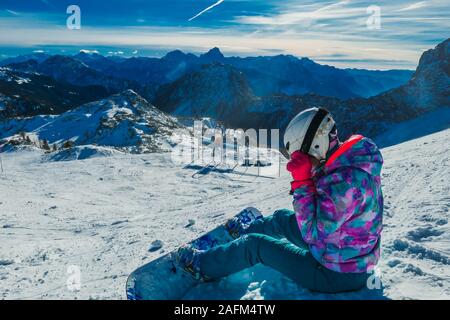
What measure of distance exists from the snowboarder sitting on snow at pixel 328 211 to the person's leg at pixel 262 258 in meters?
0.01

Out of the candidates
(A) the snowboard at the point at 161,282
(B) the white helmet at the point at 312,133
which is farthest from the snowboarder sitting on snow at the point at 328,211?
(A) the snowboard at the point at 161,282

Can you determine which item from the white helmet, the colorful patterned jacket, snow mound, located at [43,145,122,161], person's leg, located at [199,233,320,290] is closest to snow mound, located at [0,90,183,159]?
snow mound, located at [43,145,122,161]

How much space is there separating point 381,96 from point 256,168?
16631cm

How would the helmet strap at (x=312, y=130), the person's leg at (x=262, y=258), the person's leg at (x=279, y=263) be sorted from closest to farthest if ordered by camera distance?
the helmet strap at (x=312, y=130)
the person's leg at (x=279, y=263)
the person's leg at (x=262, y=258)

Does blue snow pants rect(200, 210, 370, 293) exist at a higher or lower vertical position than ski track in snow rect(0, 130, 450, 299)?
higher

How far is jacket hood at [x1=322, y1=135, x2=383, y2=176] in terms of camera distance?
169 inches

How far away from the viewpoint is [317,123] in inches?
179

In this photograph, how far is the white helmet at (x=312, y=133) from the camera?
178 inches

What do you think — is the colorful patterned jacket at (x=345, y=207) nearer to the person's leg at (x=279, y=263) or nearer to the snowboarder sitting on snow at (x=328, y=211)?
the snowboarder sitting on snow at (x=328, y=211)

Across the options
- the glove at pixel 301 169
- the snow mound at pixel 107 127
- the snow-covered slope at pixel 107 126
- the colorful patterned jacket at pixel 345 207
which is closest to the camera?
the colorful patterned jacket at pixel 345 207

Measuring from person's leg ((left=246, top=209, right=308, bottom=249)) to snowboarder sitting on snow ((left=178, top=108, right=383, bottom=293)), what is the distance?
427 mm

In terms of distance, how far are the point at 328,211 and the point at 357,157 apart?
0.65 metres

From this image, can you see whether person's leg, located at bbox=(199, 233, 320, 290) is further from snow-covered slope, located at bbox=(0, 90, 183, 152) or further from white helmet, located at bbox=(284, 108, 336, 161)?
snow-covered slope, located at bbox=(0, 90, 183, 152)
